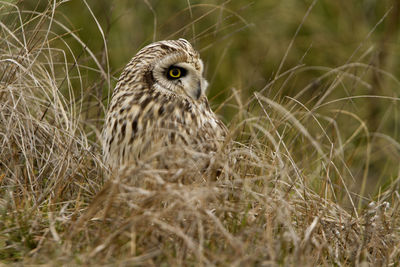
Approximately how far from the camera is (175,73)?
2.97 metres

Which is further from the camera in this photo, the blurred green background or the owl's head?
the blurred green background

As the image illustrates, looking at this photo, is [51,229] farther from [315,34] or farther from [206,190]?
[315,34]

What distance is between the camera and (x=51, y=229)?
7.34 ft

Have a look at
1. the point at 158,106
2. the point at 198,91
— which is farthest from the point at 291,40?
the point at 158,106

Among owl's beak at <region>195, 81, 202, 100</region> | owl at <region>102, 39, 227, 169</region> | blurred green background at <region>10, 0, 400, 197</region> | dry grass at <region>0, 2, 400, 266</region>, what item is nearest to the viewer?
dry grass at <region>0, 2, 400, 266</region>

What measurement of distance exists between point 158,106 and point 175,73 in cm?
17

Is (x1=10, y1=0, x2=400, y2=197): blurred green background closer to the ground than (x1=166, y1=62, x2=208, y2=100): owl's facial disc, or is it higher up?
closer to the ground

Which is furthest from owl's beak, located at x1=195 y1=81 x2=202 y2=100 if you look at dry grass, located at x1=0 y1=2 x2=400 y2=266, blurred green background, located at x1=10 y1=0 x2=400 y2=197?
blurred green background, located at x1=10 y1=0 x2=400 y2=197

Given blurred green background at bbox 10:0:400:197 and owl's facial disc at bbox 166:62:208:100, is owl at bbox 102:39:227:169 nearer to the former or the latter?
owl's facial disc at bbox 166:62:208:100

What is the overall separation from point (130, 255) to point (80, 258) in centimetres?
16

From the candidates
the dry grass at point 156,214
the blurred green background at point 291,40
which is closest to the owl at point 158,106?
the dry grass at point 156,214

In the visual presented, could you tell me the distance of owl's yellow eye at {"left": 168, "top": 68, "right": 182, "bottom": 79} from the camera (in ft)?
9.71

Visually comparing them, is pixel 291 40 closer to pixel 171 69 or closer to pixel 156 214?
pixel 171 69

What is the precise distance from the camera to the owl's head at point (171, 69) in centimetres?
293
